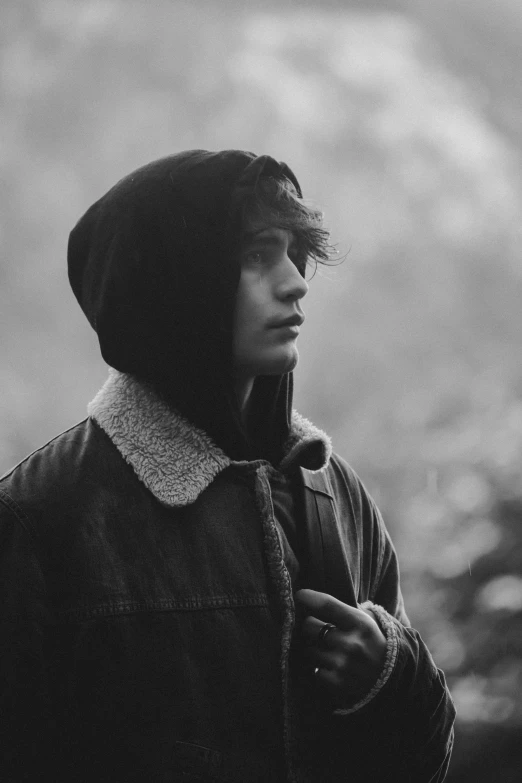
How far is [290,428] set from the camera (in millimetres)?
1473

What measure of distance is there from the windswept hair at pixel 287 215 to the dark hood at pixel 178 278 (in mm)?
30

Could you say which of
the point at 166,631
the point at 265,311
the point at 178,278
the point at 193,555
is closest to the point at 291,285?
the point at 265,311

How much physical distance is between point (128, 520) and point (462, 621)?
236 centimetres

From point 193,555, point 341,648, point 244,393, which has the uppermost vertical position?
point 244,393

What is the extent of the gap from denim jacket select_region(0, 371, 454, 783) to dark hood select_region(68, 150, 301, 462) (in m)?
0.06

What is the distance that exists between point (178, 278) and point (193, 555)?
0.47 metres

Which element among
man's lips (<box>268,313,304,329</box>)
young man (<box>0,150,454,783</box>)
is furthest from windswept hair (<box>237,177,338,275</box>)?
man's lips (<box>268,313,304,329</box>)

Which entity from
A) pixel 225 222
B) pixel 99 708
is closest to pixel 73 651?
pixel 99 708

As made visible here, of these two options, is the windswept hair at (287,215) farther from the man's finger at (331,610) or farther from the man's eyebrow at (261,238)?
the man's finger at (331,610)

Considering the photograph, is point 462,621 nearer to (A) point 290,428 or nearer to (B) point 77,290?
(A) point 290,428

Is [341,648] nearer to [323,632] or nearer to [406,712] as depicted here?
[323,632]

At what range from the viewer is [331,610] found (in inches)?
48.5

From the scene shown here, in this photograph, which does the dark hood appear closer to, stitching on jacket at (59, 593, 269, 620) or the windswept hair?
the windswept hair

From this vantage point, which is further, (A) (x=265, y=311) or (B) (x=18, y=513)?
(A) (x=265, y=311)
